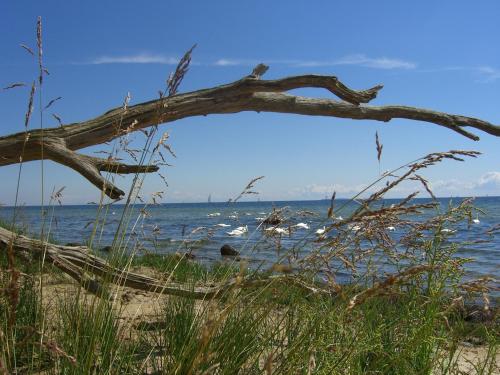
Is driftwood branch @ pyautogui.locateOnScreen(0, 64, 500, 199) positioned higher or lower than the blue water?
higher

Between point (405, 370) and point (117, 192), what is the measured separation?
251 cm

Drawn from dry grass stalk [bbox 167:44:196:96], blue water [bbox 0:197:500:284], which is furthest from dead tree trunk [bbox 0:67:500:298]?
dry grass stalk [bbox 167:44:196:96]

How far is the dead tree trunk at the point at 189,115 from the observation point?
14.1ft

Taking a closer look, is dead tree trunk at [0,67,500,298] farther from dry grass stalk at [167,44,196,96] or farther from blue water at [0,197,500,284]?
dry grass stalk at [167,44,196,96]

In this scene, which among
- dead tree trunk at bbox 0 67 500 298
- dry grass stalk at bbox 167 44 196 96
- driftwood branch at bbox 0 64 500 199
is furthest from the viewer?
driftwood branch at bbox 0 64 500 199

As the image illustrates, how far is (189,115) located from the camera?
5.29m

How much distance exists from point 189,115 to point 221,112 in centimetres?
34

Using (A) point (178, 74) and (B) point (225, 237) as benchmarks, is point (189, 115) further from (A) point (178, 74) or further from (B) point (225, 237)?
(B) point (225, 237)

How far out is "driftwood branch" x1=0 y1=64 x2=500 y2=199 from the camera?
15.6 feet

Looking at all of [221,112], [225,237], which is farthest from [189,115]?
[225,237]

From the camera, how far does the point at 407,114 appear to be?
5.84 metres

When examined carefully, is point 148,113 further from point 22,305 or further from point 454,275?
point 454,275

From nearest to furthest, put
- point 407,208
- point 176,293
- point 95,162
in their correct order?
point 407,208
point 176,293
point 95,162

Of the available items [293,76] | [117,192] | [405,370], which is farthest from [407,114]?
[405,370]
